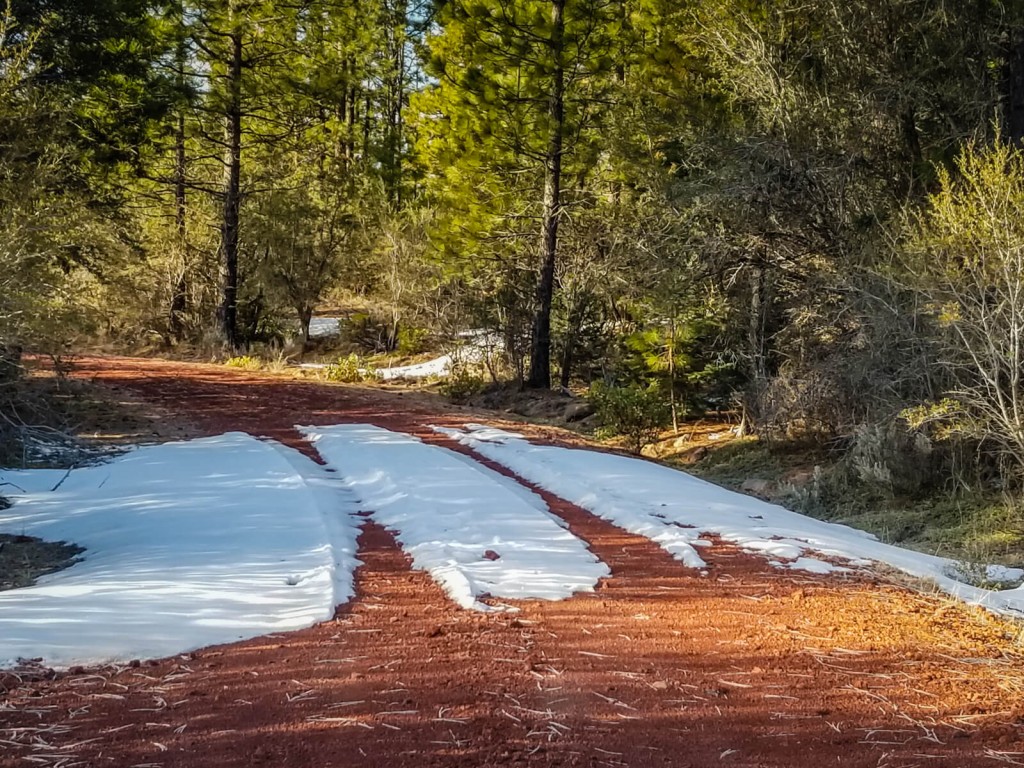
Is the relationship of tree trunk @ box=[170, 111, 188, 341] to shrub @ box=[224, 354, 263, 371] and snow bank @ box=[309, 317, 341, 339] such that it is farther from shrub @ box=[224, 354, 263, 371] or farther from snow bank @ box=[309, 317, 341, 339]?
shrub @ box=[224, 354, 263, 371]

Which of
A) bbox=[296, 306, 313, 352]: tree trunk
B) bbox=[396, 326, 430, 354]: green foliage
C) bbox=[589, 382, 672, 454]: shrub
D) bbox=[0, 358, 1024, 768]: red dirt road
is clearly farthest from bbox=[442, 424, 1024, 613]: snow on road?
bbox=[296, 306, 313, 352]: tree trunk

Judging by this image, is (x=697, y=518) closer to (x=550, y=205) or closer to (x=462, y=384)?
(x=550, y=205)

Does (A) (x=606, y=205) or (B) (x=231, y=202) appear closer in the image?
(A) (x=606, y=205)

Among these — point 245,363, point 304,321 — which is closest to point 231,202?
point 304,321

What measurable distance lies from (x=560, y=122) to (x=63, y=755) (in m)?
15.5

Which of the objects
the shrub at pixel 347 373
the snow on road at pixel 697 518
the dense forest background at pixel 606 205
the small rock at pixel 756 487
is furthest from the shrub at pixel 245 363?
the small rock at pixel 756 487

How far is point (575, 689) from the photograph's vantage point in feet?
13.4

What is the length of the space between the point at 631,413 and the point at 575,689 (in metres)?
9.97

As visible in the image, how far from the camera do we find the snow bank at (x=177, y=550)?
4570 millimetres

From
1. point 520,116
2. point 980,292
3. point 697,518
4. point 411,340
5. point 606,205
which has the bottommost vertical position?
point 697,518

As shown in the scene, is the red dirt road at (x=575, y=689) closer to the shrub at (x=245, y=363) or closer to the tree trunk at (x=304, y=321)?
the shrub at (x=245, y=363)

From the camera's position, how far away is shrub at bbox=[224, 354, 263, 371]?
63.9 ft

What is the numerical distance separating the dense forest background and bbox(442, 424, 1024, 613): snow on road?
186 cm

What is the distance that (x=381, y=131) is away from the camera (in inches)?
1272
